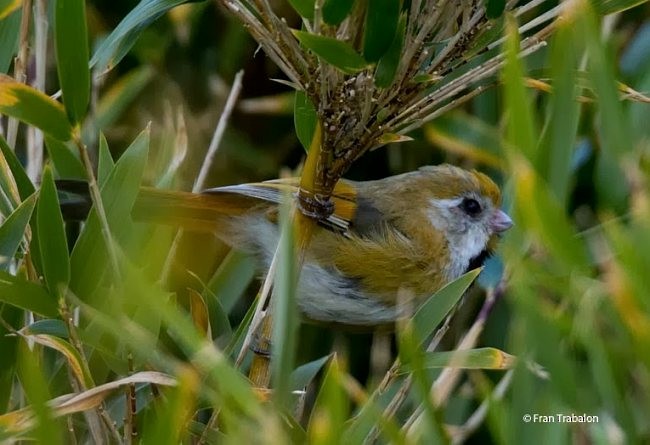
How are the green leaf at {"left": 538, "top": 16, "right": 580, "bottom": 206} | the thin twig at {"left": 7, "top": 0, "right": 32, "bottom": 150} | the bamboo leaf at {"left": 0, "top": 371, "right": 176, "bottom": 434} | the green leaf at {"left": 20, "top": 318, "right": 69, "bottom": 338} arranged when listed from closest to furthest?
1. the green leaf at {"left": 538, "top": 16, "right": 580, "bottom": 206}
2. the bamboo leaf at {"left": 0, "top": 371, "right": 176, "bottom": 434}
3. the green leaf at {"left": 20, "top": 318, "right": 69, "bottom": 338}
4. the thin twig at {"left": 7, "top": 0, "right": 32, "bottom": 150}

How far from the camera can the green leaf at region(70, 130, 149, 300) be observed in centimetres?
147

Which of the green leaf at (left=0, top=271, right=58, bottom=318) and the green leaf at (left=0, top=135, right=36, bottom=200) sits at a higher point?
the green leaf at (left=0, top=135, right=36, bottom=200)

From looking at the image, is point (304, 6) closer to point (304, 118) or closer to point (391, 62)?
point (391, 62)

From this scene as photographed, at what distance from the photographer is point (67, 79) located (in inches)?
50.6

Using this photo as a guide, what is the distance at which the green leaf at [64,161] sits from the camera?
5.72 ft

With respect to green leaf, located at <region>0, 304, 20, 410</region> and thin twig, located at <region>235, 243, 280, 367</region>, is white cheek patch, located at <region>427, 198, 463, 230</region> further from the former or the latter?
green leaf, located at <region>0, 304, 20, 410</region>

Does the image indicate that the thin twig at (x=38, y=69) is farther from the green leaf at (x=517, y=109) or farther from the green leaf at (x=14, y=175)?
the green leaf at (x=517, y=109)

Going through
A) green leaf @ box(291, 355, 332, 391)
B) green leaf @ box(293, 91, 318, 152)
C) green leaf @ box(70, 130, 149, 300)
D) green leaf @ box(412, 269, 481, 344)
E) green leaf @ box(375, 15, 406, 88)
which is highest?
green leaf @ box(375, 15, 406, 88)

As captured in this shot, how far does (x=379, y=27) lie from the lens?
1210mm

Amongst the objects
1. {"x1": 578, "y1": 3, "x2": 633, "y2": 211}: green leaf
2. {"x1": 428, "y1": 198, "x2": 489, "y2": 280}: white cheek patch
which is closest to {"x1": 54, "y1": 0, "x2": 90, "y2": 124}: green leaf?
{"x1": 578, "y1": 3, "x2": 633, "y2": 211}: green leaf

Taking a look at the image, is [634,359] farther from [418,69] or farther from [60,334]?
[60,334]

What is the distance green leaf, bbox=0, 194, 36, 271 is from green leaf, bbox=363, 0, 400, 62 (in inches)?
18.4

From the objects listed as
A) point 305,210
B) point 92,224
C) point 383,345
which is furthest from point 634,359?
point 383,345

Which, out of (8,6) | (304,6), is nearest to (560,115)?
(304,6)
